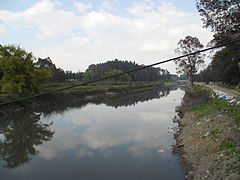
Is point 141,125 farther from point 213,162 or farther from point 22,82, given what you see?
point 22,82

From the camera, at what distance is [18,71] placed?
2169 cm

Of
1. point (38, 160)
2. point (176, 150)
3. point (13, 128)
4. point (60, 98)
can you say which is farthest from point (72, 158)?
point (60, 98)

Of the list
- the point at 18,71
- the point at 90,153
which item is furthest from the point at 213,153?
the point at 18,71

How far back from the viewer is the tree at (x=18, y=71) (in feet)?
66.9

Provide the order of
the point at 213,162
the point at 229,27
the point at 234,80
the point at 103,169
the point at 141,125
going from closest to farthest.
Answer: the point at 213,162, the point at 103,169, the point at 229,27, the point at 141,125, the point at 234,80

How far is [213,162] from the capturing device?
514 centimetres

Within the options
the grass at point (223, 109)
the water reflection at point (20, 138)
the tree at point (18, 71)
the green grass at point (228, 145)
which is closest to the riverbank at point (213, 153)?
the green grass at point (228, 145)

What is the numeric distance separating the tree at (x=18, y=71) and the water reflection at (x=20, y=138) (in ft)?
17.9

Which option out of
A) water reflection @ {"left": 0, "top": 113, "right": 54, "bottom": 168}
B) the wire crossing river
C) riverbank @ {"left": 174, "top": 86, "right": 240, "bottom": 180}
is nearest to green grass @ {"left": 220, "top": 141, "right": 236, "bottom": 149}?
riverbank @ {"left": 174, "top": 86, "right": 240, "bottom": 180}

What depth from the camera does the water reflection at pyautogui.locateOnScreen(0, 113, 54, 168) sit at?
8377 mm

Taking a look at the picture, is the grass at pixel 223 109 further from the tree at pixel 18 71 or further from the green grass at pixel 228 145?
the tree at pixel 18 71

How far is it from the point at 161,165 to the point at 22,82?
20420 mm

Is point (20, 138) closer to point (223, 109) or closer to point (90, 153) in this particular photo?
point (90, 153)

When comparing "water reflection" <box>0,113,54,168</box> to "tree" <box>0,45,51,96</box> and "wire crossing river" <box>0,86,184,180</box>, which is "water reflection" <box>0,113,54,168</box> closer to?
"wire crossing river" <box>0,86,184,180</box>
